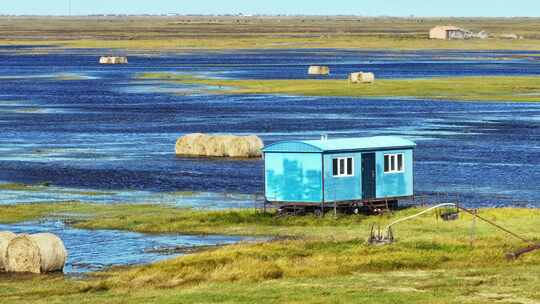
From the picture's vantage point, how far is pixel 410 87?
158125 mm

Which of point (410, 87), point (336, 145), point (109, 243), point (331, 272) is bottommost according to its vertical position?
point (331, 272)

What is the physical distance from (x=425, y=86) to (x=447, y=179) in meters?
84.7

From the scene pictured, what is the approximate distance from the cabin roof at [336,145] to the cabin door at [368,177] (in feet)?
1.54

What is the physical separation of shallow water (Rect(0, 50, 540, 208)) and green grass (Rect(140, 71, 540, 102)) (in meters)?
5.80

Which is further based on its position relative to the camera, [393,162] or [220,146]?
[220,146]

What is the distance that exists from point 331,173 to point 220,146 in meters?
28.7

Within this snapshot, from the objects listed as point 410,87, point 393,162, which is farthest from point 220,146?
point 410,87

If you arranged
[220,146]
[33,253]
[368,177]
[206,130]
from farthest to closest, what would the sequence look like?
[206,130] < [220,146] < [368,177] < [33,253]

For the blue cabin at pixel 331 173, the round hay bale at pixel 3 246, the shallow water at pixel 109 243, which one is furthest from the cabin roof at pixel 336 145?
the round hay bale at pixel 3 246

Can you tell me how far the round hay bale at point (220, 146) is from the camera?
286 feet

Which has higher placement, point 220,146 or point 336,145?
point 220,146

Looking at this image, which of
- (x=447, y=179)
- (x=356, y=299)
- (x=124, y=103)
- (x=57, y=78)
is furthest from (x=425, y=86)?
(x=356, y=299)

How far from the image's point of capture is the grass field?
3884 centimetres

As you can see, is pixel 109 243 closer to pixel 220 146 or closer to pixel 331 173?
pixel 331 173
